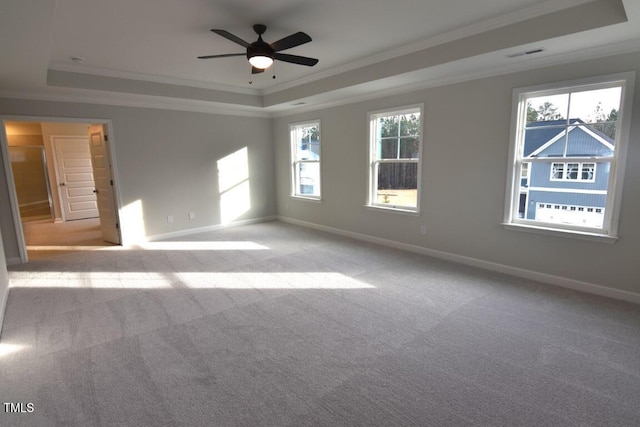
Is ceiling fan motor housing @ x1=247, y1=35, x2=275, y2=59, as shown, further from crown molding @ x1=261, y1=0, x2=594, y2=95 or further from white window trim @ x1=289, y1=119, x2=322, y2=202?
white window trim @ x1=289, y1=119, x2=322, y2=202

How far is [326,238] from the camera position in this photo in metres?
5.80

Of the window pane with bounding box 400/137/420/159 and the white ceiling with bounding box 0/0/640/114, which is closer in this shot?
the white ceiling with bounding box 0/0/640/114

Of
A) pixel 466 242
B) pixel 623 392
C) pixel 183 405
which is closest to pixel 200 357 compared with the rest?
pixel 183 405

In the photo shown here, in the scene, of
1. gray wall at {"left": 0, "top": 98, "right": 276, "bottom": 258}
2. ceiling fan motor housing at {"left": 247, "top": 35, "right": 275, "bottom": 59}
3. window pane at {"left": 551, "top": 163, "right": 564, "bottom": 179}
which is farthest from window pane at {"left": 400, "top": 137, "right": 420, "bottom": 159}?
gray wall at {"left": 0, "top": 98, "right": 276, "bottom": 258}

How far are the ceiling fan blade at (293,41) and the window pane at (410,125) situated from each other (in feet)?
7.58

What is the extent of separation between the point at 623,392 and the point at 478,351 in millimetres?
806

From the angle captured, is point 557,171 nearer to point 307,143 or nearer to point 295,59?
point 295,59

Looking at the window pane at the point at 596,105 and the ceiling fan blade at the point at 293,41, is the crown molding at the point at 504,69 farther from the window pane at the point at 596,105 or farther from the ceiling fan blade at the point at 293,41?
the ceiling fan blade at the point at 293,41

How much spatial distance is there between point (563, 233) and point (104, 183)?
21.8 feet

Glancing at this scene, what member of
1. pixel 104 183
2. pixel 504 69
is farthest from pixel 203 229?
pixel 504 69

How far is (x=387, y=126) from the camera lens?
16.8ft

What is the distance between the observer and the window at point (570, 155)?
312 cm

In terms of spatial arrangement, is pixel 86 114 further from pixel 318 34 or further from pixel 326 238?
pixel 326 238

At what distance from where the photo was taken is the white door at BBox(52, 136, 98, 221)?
25.0ft
